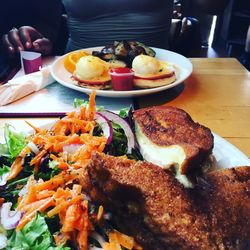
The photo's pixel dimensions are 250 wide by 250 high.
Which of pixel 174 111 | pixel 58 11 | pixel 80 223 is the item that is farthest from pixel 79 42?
pixel 80 223

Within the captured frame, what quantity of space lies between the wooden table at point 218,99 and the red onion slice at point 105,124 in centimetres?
41

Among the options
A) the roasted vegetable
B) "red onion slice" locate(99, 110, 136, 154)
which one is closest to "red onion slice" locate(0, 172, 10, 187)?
"red onion slice" locate(99, 110, 136, 154)

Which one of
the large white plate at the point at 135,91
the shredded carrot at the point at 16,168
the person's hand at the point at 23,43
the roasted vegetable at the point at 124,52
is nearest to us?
the shredded carrot at the point at 16,168

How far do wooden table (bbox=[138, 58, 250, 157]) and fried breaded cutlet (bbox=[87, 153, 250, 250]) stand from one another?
0.46 meters

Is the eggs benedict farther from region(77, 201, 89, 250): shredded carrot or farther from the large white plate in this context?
region(77, 201, 89, 250): shredded carrot

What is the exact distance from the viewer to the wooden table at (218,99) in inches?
52.0

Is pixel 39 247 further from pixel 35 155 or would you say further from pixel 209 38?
pixel 209 38

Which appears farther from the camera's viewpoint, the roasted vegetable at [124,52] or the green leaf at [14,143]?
the roasted vegetable at [124,52]

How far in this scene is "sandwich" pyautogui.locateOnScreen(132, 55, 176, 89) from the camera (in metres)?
1.55

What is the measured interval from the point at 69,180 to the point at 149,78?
0.81 metres

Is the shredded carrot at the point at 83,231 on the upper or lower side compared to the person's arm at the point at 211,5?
lower

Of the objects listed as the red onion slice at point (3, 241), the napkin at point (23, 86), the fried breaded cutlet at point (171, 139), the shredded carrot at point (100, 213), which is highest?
the fried breaded cutlet at point (171, 139)

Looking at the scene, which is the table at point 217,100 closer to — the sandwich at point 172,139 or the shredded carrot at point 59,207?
the sandwich at point 172,139

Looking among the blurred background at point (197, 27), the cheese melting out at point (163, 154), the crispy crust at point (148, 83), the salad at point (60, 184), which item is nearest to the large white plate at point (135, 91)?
the crispy crust at point (148, 83)
